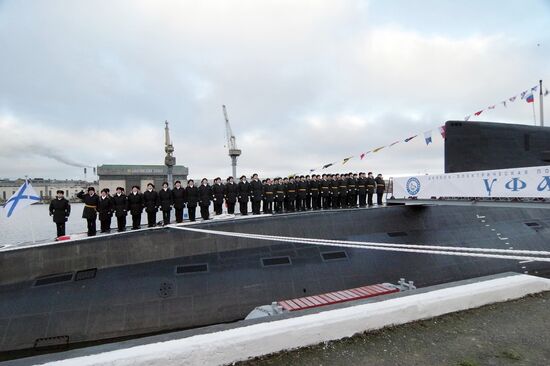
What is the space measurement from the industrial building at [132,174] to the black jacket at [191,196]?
66.2 metres

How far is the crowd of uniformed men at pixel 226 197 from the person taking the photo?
9930 millimetres

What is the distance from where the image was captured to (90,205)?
32.1ft

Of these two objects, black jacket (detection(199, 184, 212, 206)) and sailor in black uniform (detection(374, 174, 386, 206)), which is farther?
sailor in black uniform (detection(374, 174, 386, 206))

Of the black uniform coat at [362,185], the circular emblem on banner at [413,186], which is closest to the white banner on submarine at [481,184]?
the circular emblem on banner at [413,186]

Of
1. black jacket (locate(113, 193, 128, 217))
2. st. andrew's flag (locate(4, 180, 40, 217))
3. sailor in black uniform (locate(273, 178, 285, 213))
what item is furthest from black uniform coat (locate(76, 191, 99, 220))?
sailor in black uniform (locate(273, 178, 285, 213))

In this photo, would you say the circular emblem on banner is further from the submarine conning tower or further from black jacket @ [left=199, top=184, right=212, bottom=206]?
black jacket @ [left=199, top=184, right=212, bottom=206]

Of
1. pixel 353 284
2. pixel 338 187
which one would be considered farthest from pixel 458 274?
pixel 338 187

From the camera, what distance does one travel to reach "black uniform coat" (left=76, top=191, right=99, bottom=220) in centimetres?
965

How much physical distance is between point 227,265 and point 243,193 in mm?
4230

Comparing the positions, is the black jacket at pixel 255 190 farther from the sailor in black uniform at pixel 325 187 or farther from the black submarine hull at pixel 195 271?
the black submarine hull at pixel 195 271

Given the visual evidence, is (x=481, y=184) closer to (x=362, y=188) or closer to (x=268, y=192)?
(x=362, y=188)

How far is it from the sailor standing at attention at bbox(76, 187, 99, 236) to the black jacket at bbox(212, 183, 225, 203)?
10.4 feet

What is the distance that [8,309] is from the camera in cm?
646

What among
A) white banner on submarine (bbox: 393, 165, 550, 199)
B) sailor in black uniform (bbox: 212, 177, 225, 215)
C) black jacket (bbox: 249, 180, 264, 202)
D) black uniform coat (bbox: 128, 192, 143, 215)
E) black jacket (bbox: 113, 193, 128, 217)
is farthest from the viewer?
black jacket (bbox: 249, 180, 264, 202)
